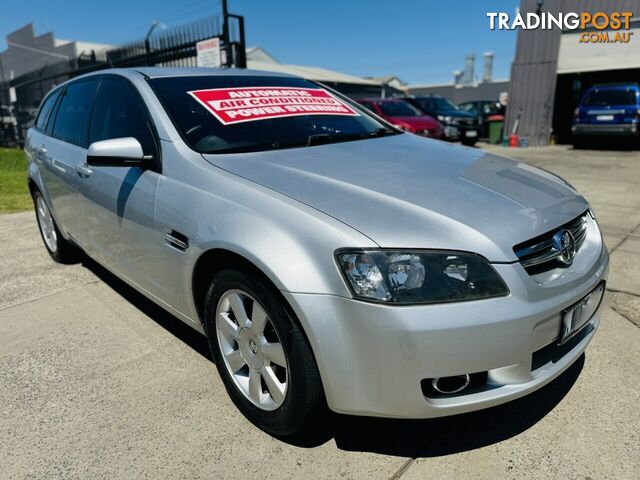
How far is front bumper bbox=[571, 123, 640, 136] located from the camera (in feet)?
40.6

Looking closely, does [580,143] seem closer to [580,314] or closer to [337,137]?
[337,137]

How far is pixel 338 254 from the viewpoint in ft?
5.41

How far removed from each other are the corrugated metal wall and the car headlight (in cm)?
1512

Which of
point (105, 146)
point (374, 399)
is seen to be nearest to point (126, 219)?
point (105, 146)

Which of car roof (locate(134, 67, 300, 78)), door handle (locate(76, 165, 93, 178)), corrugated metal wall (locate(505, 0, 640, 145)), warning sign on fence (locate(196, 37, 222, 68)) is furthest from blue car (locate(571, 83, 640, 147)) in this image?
door handle (locate(76, 165, 93, 178))

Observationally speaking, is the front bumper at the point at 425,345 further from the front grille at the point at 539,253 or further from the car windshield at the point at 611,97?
the car windshield at the point at 611,97

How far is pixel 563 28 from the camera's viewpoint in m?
14.1

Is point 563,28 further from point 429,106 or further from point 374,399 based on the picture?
point 374,399

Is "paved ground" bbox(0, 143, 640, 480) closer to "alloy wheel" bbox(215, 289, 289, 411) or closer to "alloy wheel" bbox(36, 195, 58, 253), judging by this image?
"alloy wheel" bbox(215, 289, 289, 411)

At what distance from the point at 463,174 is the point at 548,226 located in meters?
0.49

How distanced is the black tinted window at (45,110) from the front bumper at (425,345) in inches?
140

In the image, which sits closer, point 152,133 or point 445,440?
point 445,440

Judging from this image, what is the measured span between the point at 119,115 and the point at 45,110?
192cm

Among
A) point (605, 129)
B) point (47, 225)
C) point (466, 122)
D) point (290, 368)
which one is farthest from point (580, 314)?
point (466, 122)
